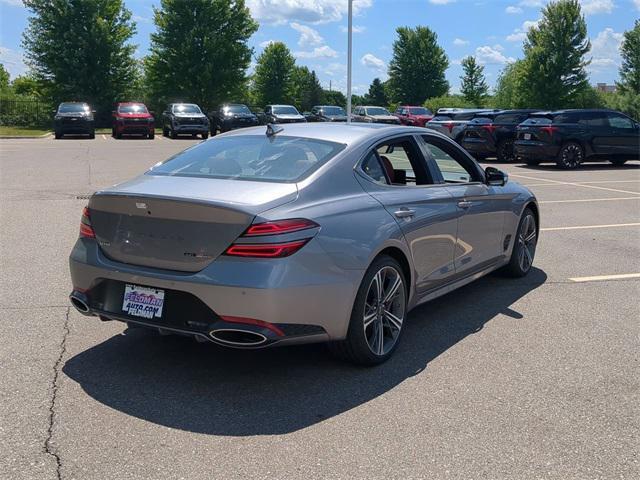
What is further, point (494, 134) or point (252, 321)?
point (494, 134)

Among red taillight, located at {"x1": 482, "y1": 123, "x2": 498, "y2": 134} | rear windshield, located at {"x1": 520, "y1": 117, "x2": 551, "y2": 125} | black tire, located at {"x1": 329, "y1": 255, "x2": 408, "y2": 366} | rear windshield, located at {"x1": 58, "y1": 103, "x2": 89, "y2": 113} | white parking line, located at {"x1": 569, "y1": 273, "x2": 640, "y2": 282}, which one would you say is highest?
rear windshield, located at {"x1": 58, "y1": 103, "x2": 89, "y2": 113}

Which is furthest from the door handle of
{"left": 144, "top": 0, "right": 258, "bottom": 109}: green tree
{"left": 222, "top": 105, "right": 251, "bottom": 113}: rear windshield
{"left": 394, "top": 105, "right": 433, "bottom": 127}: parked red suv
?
{"left": 144, "top": 0, "right": 258, "bottom": 109}: green tree

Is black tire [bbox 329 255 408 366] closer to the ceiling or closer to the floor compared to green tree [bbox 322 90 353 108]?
closer to the floor

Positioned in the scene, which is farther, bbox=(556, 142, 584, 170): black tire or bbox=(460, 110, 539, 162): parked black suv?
bbox=(460, 110, 539, 162): parked black suv

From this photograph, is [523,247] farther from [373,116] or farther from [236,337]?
[373,116]

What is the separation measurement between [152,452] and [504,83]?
231ft

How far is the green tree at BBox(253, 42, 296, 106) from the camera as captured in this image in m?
71.8

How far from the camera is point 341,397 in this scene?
12.5 feet

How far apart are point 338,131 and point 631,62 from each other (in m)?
62.9

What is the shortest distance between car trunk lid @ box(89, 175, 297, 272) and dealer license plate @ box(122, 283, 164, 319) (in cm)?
15

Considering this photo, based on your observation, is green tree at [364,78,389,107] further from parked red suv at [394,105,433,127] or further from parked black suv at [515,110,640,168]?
parked black suv at [515,110,640,168]

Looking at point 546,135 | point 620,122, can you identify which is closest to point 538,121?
point 546,135

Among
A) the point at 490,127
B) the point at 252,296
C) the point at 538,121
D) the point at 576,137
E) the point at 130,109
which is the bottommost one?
the point at 252,296

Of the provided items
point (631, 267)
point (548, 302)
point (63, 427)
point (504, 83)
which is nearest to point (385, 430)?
point (63, 427)
